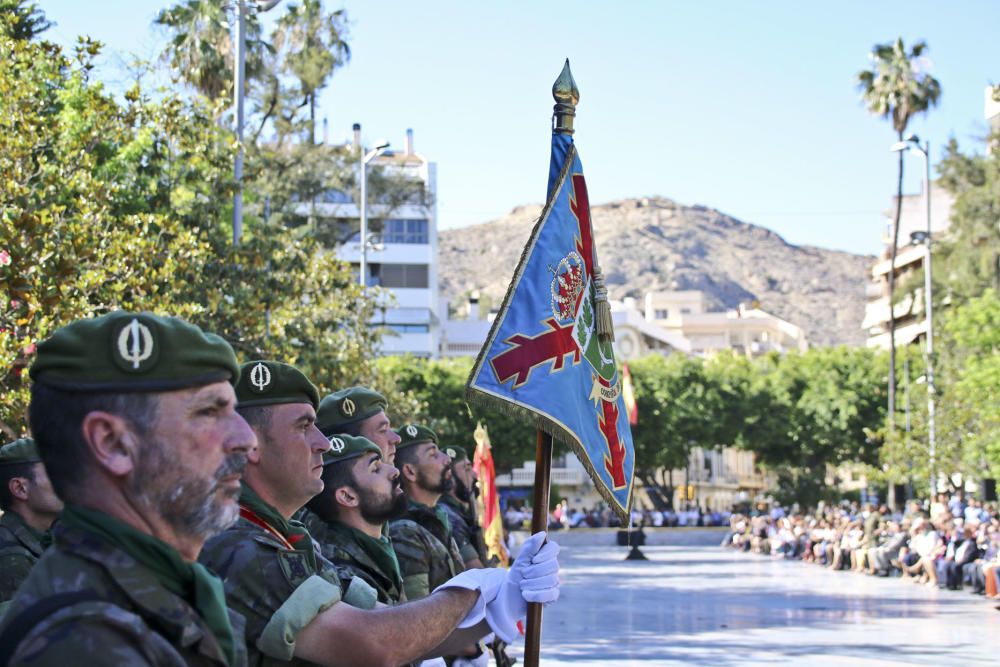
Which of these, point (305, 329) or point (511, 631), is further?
point (305, 329)

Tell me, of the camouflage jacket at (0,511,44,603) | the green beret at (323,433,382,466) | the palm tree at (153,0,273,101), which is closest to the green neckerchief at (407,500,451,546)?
the green beret at (323,433,382,466)

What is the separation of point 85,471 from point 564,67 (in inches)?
131

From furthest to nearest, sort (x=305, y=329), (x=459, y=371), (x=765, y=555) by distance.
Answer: (x=459, y=371), (x=765, y=555), (x=305, y=329)

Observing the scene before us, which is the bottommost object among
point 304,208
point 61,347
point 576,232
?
point 61,347

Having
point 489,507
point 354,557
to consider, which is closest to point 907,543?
point 489,507

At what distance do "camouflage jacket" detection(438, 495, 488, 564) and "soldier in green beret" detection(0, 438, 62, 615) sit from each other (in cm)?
409

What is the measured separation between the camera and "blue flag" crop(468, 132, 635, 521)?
5117 millimetres

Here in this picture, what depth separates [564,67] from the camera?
5590 millimetres

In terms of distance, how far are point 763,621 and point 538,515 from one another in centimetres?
1509

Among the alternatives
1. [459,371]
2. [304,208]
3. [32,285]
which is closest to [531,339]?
[32,285]

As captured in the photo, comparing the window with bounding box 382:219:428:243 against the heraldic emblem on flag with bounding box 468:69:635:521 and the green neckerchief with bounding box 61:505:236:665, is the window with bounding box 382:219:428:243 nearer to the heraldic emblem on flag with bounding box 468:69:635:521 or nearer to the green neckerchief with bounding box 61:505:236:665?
the heraldic emblem on flag with bounding box 468:69:635:521

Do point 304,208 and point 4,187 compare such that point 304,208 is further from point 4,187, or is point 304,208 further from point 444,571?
point 444,571

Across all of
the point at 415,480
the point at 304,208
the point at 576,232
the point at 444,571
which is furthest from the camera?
the point at 304,208

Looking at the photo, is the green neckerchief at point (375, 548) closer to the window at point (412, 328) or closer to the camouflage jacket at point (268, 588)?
the camouflage jacket at point (268, 588)
